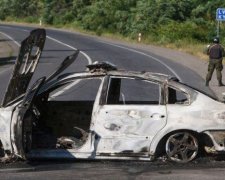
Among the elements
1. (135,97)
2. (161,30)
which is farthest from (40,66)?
(161,30)

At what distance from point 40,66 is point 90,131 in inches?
785

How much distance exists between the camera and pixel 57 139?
30.0 ft

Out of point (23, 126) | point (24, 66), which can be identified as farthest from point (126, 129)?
point (24, 66)

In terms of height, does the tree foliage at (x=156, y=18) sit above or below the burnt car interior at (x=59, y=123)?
above

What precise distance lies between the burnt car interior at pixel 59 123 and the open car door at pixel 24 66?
326mm

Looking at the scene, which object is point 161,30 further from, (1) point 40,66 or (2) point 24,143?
(2) point 24,143

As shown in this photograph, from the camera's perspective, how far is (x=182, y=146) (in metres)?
8.70

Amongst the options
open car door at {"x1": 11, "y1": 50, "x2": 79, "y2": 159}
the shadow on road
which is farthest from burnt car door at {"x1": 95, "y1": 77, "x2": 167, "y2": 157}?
the shadow on road

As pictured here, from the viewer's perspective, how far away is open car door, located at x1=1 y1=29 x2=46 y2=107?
867 cm

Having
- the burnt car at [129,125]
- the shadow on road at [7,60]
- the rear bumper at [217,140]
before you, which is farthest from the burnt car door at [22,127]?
the shadow on road at [7,60]

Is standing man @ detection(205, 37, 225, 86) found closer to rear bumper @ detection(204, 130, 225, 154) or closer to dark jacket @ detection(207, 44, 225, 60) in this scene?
dark jacket @ detection(207, 44, 225, 60)

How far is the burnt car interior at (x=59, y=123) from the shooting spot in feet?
29.5

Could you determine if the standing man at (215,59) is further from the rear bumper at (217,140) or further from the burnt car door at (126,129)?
the burnt car door at (126,129)

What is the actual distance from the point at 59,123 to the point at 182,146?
190 cm
